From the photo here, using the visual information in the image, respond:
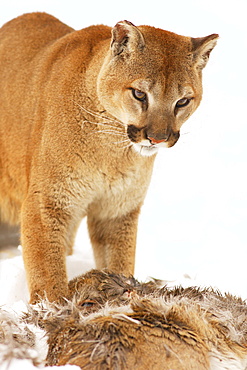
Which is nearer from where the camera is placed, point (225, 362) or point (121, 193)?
point (225, 362)

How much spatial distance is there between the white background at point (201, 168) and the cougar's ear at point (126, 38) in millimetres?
799

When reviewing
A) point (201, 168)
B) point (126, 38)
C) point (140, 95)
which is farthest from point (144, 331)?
point (201, 168)

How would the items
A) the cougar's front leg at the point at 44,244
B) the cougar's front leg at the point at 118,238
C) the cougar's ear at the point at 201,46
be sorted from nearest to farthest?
the cougar's ear at the point at 201,46, the cougar's front leg at the point at 44,244, the cougar's front leg at the point at 118,238

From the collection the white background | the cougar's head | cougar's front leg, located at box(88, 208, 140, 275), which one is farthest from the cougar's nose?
cougar's front leg, located at box(88, 208, 140, 275)

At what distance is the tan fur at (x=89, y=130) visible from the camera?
4.04m

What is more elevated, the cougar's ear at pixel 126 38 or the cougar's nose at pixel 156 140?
the cougar's ear at pixel 126 38

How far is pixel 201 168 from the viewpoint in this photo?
752 cm

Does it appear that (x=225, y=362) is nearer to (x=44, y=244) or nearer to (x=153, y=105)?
(x=153, y=105)

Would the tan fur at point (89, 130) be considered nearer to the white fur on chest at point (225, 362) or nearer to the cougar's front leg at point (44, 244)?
the cougar's front leg at point (44, 244)

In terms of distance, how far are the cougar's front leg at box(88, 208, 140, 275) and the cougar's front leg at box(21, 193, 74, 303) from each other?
48 centimetres

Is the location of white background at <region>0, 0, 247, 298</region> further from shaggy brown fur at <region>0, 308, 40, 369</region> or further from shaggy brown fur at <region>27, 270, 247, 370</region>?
shaggy brown fur at <region>0, 308, 40, 369</region>

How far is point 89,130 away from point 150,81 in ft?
2.15

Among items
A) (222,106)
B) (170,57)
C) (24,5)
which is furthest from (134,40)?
(24,5)

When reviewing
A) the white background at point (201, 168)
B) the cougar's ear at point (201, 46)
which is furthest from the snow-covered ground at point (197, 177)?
the cougar's ear at point (201, 46)
